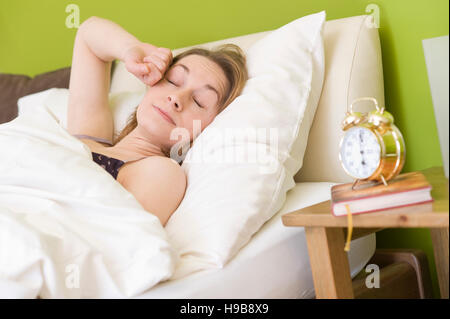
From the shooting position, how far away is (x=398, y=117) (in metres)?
1.46

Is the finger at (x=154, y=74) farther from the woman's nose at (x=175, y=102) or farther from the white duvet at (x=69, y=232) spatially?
the white duvet at (x=69, y=232)

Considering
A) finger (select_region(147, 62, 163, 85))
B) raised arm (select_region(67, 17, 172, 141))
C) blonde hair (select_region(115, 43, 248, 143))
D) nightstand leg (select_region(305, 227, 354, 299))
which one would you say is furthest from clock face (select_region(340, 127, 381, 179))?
raised arm (select_region(67, 17, 172, 141))

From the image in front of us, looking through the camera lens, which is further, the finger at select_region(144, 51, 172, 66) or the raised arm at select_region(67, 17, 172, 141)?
the raised arm at select_region(67, 17, 172, 141)

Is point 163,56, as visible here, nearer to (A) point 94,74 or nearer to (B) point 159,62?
(B) point 159,62

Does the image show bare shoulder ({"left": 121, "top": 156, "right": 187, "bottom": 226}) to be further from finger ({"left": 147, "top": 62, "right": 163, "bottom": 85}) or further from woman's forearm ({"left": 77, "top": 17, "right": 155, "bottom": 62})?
woman's forearm ({"left": 77, "top": 17, "right": 155, "bottom": 62})

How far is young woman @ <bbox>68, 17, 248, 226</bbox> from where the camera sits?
4.05ft

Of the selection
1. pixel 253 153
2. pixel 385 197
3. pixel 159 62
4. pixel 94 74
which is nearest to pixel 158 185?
pixel 253 153

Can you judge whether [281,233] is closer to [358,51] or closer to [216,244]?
[216,244]

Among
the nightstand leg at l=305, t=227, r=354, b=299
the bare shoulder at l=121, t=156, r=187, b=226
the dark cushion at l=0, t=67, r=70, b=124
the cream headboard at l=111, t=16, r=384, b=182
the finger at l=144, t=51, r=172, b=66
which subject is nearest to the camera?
the nightstand leg at l=305, t=227, r=354, b=299

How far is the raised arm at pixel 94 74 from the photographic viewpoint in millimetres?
1579

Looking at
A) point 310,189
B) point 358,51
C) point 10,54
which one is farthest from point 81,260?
point 10,54

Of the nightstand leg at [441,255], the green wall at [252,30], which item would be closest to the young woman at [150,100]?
the green wall at [252,30]

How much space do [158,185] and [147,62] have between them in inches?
17.5

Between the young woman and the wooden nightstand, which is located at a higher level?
the young woman
